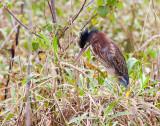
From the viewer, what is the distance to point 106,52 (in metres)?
2.78

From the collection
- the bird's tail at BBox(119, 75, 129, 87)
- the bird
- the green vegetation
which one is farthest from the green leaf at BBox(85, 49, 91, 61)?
the bird's tail at BBox(119, 75, 129, 87)

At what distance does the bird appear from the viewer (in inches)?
109

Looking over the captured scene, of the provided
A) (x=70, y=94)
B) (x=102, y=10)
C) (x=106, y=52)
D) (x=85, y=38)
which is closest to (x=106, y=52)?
(x=106, y=52)

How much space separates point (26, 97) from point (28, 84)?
0.21 feet

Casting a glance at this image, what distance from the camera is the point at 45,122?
257 cm

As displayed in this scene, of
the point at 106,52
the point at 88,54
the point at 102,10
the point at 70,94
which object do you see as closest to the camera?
the point at 70,94

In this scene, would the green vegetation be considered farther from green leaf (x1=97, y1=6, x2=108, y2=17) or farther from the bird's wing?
green leaf (x1=97, y1=6, x2=108, y2=17)

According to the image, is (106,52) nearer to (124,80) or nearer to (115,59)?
(115,59)

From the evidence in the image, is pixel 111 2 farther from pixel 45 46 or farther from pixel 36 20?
pixel 36 20

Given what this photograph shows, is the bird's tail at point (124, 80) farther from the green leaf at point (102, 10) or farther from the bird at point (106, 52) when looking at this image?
the green leaf at point (102, 10)

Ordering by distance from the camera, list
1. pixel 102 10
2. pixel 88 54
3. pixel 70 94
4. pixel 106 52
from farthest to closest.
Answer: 1. pixel 102 10
2. pixel 88 54
3. pixel 106 52
4. pixel 70 94

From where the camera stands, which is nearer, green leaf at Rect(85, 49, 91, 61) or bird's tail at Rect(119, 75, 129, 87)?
bird's tail at Rect(119, 75, 129, 87)

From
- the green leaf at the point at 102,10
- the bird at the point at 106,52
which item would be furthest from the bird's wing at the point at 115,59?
the green leaf at the point at 102,10

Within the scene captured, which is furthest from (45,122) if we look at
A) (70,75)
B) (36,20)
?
(36,20)
